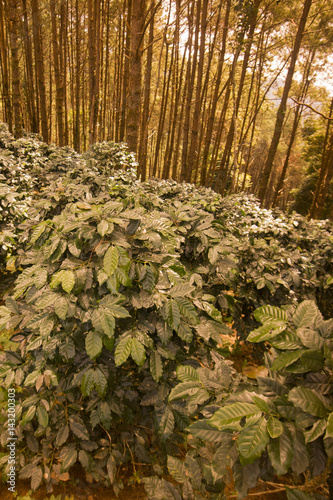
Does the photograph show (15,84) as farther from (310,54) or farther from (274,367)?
(310,54)

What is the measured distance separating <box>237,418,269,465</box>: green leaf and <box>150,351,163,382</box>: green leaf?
0.79 metres

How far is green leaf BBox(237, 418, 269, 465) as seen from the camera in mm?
671

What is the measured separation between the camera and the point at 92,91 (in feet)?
26.3

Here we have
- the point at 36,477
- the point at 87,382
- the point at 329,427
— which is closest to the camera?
the point at 329,427

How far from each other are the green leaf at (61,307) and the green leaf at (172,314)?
49cm

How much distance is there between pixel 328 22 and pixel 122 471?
587 inches

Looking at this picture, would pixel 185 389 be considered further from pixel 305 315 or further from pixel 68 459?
pixel 68 459

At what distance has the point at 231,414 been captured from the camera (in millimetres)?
733

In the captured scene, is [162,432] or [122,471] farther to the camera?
[122,471]

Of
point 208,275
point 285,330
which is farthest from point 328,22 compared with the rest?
point 285,330

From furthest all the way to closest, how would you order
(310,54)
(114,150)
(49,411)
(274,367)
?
1. (310,54)
2. (114,150)
3. (49,411)
4. (274,367)

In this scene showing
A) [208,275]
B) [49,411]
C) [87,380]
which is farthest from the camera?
[208,275]

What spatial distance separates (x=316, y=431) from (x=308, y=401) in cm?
6

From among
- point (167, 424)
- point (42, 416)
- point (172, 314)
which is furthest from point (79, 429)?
point (172, 314)
